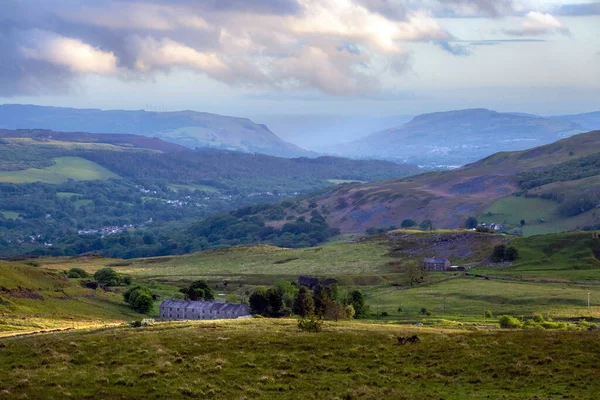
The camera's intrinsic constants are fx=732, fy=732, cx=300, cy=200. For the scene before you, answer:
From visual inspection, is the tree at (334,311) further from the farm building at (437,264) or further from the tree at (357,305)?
the farm building at (437,264)

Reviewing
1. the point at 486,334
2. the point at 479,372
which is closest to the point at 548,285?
the point at 486,334

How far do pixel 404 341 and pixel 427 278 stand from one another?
284ft

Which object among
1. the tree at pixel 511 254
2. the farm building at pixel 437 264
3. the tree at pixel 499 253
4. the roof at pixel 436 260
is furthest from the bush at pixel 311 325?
the tree at pixel 499 253

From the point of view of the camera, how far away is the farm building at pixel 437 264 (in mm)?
144750

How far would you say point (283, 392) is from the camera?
36.3 metres

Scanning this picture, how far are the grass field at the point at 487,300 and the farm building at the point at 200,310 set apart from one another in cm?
1919

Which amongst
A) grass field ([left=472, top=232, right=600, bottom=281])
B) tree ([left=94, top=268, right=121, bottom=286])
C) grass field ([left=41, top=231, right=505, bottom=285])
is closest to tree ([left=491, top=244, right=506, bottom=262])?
grass field ([left=472, top=232, right=600, bottom=281])

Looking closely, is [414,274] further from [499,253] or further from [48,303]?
[48,303]

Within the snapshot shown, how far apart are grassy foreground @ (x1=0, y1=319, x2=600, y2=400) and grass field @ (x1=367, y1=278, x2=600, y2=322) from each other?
42031 mm

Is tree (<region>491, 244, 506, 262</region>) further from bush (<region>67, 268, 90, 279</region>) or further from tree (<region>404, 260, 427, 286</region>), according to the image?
bush (<region>67, 268, 90, 279</region>)

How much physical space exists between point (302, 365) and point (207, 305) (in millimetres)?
58242

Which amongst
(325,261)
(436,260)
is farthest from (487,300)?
(325,261)

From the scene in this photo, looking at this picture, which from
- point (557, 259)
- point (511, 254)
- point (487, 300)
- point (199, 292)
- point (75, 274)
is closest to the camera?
point (487, 300)

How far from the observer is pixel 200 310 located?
97.8 meters
